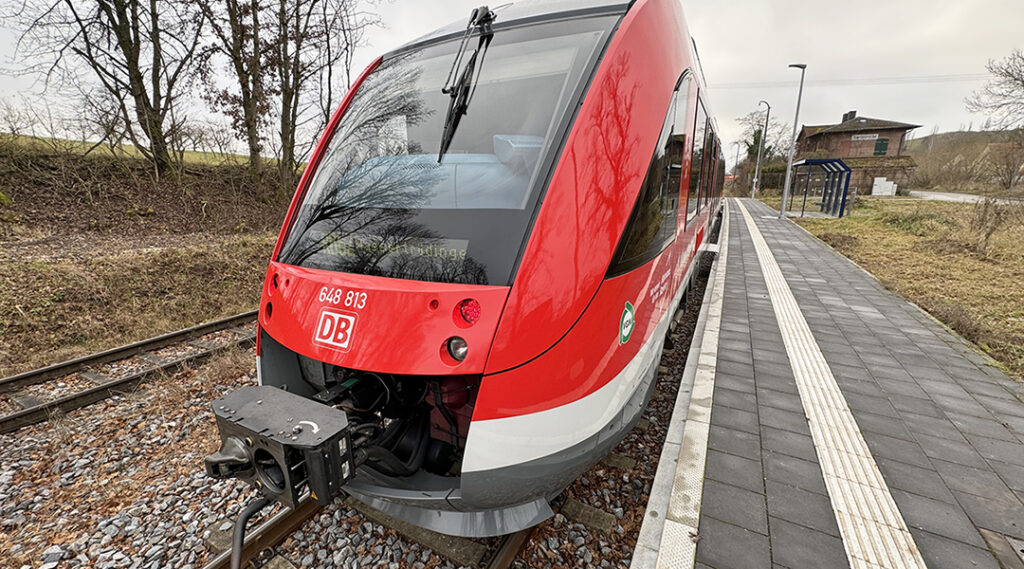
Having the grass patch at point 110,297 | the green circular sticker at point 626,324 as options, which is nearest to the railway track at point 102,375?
the grass patch at point 110,297

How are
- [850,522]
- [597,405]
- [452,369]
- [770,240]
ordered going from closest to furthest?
[452,369] → [597,405] → [850,522] → [770,240]

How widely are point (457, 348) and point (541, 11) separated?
1.89 m

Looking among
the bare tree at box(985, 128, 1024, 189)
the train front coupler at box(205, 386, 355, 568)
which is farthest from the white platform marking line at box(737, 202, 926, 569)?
the bare tree at box(985, 128, 1024, 189)

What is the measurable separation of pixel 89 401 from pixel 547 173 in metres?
4.75

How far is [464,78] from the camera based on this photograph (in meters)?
2.23

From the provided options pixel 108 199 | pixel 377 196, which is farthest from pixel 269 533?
pixel 108 199

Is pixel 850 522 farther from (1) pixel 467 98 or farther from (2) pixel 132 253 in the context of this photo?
(2) pixel 132 253

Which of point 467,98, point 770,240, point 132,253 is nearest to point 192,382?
point 467,98

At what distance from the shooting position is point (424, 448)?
2064mm

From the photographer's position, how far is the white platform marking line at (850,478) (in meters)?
2.21

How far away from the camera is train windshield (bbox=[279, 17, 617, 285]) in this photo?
5.95ft

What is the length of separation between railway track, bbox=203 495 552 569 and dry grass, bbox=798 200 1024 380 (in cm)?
562

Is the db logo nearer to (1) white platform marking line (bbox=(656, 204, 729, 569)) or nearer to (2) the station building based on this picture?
(1) white platform marking line (bbox=(656, 204, 729, 569))

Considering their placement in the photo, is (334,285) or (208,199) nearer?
(334,285)
